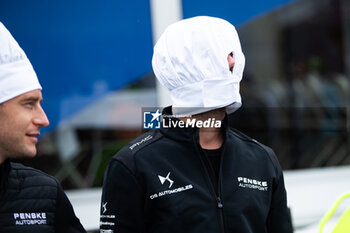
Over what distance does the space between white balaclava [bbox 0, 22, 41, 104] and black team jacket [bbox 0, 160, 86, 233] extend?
0.23 meters

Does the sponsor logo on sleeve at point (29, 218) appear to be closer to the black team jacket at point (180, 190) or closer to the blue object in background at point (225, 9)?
the black team jacket at point (180, 190)

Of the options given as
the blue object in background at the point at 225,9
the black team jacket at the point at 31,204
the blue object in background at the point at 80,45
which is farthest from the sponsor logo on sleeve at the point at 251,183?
the blue object in background at the point at 225,9

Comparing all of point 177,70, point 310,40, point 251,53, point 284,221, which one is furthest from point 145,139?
point 310,40

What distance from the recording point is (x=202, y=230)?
183 cm

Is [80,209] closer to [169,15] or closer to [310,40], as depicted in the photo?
[169,15]

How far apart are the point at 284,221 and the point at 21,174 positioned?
0.93 metres

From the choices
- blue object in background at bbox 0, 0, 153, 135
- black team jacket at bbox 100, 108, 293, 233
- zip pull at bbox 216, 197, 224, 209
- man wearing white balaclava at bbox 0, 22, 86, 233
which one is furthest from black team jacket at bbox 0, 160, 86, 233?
blue object in background at bbox 0, 0, 153, 135

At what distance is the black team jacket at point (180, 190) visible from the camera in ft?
6.00

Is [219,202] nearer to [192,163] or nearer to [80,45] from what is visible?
[192,163]

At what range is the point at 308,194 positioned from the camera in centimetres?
410

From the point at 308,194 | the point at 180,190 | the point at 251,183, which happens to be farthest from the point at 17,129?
the point at 308,194

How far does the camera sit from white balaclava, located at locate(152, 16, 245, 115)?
1846mm

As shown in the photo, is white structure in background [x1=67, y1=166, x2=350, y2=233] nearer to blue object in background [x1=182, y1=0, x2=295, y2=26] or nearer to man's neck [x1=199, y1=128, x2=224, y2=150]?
blue object in background [x1=182, y1=0, x2=295, y2=26]

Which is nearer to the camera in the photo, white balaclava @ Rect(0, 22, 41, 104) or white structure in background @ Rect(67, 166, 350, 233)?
white balaclava @ Rect(0, 22, 41, 104)
